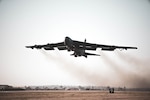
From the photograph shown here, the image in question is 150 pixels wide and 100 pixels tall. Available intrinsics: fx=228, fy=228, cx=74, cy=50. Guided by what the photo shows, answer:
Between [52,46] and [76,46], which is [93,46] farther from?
[52,46]

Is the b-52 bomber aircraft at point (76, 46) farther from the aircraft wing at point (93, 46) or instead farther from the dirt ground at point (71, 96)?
the dirt ground at point (71, 96)

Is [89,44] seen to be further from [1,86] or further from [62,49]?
[1,86]

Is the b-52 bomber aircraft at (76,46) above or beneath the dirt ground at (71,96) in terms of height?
above

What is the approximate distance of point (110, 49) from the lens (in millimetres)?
29188

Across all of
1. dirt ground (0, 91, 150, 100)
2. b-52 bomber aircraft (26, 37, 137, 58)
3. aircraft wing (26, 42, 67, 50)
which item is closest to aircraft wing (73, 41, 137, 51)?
b-52 bomber aircraft (26, 37, 137, 58)

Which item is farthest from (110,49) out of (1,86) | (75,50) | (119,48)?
(1,86)

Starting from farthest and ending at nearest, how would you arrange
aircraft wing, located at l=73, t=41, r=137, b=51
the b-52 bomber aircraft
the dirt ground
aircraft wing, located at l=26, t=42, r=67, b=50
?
aircraft wing, located at l=26, t=42, r=67, b=50, aircraft wing, located at l=73, t=41, r=137, b=51, the b-52 bomber aircraft, the dirt ground

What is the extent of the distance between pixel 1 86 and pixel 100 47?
61.1 metres

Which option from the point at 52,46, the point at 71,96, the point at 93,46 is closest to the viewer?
the point at 71,96

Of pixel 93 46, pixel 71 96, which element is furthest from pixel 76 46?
pixel 71 96

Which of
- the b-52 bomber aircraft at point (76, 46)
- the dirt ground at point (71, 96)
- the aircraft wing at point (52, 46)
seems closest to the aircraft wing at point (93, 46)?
the b-52 bomber aircraft at point (76, 46)

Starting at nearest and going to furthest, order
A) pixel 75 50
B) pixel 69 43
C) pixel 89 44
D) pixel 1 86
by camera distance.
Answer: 1. pixel 69 43
2. pixel 75 50
3. pixel 89 44
4. pixel 1 86

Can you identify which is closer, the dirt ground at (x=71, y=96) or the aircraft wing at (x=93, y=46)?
the dirt ground at (x=71, y=96)

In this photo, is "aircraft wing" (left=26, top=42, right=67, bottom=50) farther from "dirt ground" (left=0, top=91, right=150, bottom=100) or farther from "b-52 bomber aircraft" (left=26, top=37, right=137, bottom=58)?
"dirt ground" (left=0, top=91, right=150, bottom=100)
